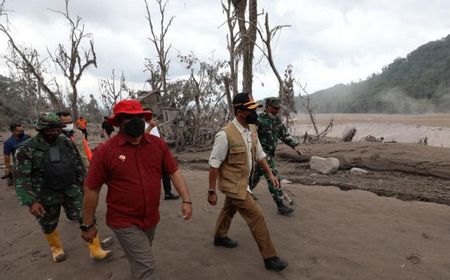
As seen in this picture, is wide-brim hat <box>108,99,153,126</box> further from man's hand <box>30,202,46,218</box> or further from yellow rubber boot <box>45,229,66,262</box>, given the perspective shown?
yellow rubber boot <box>45,229,66,262</box>

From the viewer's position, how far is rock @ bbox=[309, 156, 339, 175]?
27.8 feet

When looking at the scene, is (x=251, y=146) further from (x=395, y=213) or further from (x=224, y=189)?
(x=395, y=213)

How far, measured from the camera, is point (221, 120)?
15.8 meters

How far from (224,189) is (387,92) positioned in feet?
224

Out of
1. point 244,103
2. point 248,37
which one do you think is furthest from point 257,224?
point 248,37

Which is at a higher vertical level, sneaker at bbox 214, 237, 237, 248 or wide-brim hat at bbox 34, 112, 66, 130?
wide-brim hat at bbox 34, 112, 66, 130

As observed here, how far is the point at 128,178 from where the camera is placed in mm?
2818

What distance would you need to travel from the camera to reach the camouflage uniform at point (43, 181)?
3.71 meters

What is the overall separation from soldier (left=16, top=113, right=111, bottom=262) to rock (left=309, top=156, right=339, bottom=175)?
18.6ft

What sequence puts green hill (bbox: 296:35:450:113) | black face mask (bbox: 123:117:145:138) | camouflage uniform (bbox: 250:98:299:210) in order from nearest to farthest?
black face mask (bbox: 123:117:145:138) < camouflage uniform (bbox: 250:98:299:210) < green hill (bbox: 296:35:450:113)

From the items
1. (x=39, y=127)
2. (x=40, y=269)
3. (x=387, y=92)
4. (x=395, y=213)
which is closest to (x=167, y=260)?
(x=40, y=269)

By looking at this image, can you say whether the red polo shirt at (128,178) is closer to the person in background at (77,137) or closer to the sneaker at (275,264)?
the sneaker at (275,264)

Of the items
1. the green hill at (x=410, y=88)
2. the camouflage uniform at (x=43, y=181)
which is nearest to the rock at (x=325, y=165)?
the camouflage uniform at (x=43, y=181)

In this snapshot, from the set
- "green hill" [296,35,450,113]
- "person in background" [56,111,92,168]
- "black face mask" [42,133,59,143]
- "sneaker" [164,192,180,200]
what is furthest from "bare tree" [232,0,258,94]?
"green hill" [296,35,450,113]
